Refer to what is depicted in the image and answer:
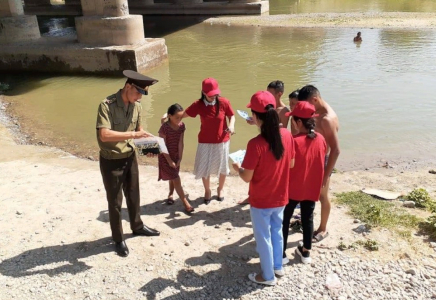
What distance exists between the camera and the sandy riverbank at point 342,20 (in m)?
21.6

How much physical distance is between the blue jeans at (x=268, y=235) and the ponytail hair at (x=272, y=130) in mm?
564

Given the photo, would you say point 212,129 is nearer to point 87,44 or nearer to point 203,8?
point 87,44

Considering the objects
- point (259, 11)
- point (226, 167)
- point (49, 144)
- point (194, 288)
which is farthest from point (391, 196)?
point (259, 11)

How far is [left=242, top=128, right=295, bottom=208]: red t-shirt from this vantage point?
3.43 meters

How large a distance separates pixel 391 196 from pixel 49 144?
675 centimetres

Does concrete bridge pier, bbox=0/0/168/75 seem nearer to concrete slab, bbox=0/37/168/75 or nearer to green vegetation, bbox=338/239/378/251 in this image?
concrete slab, bbox=0/37/168/75

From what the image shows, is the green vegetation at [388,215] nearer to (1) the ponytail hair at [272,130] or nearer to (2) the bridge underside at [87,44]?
(1) the ponytail hair at [272,130]

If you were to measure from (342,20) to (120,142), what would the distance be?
22281mm

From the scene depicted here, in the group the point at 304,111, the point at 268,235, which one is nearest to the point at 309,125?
the point at 304,111

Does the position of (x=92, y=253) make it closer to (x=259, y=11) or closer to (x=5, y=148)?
(x=5, y=148)

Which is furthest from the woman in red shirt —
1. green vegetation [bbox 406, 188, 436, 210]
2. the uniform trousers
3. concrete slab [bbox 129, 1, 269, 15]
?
concrete slab [bbox 129, 1, 269, 15]

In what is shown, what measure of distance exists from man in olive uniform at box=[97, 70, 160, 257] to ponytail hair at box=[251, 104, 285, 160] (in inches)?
47.8

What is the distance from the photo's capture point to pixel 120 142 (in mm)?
4102

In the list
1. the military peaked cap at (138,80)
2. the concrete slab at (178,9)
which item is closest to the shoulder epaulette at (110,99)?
the military peaked cap at (138,80)
